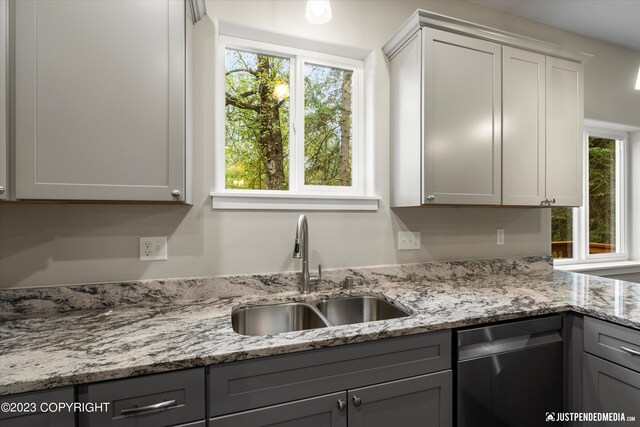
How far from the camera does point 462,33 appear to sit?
1698 mm

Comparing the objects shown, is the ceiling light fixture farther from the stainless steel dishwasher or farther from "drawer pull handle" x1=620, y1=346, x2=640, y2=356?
"drawer pull handle" x1=620, y1=346, x2=640, y2=356

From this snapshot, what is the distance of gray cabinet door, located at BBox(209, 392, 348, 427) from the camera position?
985 mm

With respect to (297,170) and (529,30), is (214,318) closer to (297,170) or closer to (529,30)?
(297,170)

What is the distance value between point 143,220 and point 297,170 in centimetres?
85

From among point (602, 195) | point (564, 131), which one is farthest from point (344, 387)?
point (602, 195)

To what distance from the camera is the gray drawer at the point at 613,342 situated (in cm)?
121

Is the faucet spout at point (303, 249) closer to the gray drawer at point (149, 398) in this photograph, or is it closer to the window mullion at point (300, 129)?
the window mullion at point (300, 129)

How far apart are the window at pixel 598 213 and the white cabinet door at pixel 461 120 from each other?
1371mm

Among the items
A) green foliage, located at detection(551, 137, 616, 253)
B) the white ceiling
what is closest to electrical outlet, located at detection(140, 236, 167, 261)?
the white ceiling

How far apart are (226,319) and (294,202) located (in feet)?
2.35

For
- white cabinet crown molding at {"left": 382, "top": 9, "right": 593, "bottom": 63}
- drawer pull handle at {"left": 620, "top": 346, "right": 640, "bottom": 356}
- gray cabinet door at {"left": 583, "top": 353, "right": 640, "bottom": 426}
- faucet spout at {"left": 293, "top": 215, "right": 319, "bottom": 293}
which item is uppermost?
white cabinet crown molding at {"left": 382, "top": 9, "right": 593, "bottom": 63}

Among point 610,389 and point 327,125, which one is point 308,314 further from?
point 610,389

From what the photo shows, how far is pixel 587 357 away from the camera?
1.38 metres

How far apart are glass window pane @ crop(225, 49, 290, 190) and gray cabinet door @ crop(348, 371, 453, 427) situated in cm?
116
